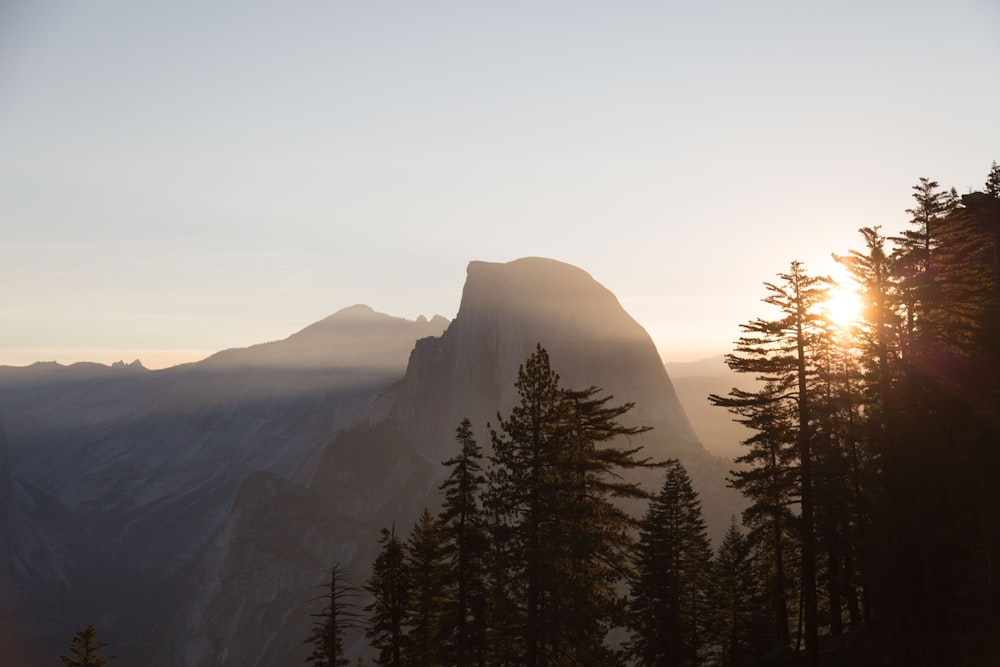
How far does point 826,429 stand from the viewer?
98.5 feet

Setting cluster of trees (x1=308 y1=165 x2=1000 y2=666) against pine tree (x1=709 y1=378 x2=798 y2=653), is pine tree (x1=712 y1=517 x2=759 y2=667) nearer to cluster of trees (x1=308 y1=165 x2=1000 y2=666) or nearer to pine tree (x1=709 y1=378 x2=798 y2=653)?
cluster of trees (x1=308 y1=165 x2=1000 y2=666)

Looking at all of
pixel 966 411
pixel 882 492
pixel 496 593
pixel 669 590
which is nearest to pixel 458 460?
pixel 496 593

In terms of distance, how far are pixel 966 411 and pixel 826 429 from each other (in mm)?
5758

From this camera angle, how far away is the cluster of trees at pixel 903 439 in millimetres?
27484

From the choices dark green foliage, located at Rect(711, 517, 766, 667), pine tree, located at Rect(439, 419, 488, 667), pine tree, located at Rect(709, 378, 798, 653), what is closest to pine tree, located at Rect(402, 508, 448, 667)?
pine tree, located at Rect(439, 419, 488, 667)

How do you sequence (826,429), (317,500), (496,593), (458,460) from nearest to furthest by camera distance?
(496,593) < (826,429) < (458,460) < (317,500)

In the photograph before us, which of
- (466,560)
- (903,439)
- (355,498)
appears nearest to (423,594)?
(466,560)

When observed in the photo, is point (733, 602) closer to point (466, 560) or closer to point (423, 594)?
point (423, 594)

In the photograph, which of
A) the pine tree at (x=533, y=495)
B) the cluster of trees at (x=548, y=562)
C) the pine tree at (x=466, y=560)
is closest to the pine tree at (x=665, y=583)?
the cluster of trees at (x=548, y=562)

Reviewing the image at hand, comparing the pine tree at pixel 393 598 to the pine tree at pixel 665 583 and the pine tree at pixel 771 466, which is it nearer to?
the pine tree at pixel 665 583

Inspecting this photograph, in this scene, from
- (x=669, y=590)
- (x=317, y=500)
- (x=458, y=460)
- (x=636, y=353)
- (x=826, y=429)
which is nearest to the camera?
(x=826, y=429)

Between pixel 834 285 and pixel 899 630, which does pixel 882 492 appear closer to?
pixel 899 630

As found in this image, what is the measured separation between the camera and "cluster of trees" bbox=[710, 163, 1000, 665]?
27.5m

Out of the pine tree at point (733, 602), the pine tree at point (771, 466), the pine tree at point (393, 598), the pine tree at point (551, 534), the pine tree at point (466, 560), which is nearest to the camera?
the pine tree at point (551, 534)
